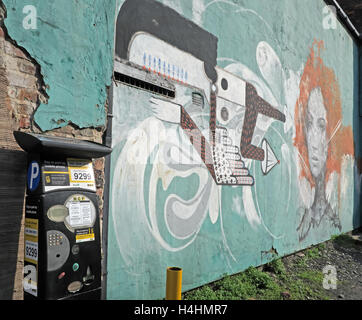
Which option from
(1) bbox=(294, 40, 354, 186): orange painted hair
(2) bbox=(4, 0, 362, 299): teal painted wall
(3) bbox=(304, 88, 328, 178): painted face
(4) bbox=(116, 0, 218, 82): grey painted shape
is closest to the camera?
(2) bbox=(4, 0, 362, 299): teal painted wall

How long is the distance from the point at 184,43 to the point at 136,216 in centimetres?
205

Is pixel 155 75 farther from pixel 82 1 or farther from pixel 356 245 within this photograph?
pixel 356 245

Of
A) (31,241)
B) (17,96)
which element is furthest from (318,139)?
(31,241)

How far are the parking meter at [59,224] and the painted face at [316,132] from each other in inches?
227

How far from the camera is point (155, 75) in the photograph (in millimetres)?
3430

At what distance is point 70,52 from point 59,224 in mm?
1310

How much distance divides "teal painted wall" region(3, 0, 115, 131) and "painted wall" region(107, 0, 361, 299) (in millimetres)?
399

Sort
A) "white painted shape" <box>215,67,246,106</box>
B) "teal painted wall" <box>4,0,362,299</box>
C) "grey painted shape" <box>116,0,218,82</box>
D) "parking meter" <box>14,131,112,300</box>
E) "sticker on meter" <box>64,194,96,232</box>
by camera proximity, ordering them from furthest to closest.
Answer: "white painted shape" <box>215,67,246,106</box>, "grey painted shape" <box>116,0,218,82</box>, "teal painted wall" <box>4,0,362,299</box>, "sticker on meter" <box>64,194,96,232</box>, "parking meter" <box>14,131,112,300</box>

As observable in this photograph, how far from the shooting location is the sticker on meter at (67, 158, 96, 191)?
1.98 metres

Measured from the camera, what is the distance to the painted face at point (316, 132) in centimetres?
691

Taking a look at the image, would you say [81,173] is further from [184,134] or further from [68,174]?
[184,134]

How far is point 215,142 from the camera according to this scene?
13.9 ft

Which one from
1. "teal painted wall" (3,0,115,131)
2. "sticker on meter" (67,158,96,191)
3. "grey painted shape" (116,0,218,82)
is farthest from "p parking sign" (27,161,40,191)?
"grey painted shape" (116,0,218,82)

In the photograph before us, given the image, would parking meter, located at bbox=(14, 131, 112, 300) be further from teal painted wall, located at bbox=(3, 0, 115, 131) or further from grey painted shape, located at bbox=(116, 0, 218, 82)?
grey painted shape, located at bbox=(116, 0, 218, 82)
